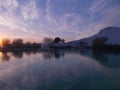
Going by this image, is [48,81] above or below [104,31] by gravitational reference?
below

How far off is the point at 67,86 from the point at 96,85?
1679mm

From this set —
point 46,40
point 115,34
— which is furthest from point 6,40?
point 115,34

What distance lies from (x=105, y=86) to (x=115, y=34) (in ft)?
380

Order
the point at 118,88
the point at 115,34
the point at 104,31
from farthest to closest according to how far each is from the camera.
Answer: the point at 104,31
the point at 115,34
the point at 118,88

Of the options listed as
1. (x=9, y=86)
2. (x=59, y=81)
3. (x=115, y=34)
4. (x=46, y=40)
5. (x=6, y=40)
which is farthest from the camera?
(x=115, y=34)

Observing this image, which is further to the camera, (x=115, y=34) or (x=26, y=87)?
(x=115, y=34)

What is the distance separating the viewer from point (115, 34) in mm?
120188

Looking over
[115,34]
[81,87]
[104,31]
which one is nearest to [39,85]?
[81,87]

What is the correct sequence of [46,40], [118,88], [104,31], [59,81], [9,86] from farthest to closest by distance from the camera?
[104,31] < [46,40] < [59,81] < [9,86] < [118,88]

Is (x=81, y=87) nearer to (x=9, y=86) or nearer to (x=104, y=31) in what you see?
(x=9, y=86)

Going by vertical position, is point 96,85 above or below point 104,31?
below

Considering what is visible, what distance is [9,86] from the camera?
32.0 feet

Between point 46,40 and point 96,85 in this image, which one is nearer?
point 96,85

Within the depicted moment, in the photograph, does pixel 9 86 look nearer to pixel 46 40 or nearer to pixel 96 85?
pixel 96 85
